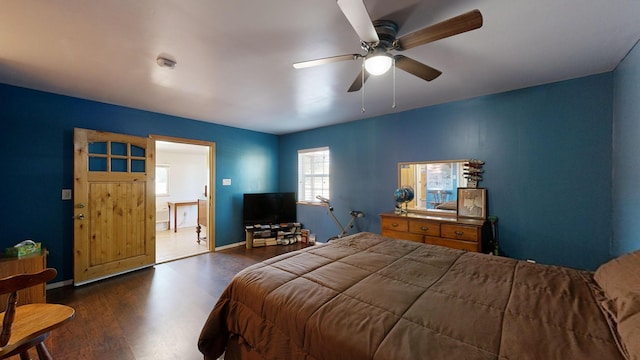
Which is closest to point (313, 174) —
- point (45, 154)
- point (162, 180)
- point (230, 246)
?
point (230, 246)

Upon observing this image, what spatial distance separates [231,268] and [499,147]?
405 centimetres

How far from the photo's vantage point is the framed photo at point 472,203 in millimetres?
3078

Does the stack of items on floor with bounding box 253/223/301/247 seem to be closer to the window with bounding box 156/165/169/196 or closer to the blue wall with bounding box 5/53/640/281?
the blue wall with bounding box 5/53/640/281

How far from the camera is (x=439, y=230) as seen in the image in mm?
3023

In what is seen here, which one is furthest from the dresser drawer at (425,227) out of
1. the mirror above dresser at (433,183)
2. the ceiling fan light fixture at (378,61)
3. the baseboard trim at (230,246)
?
the baseboard trim at (230,246)

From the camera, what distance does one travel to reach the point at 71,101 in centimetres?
315

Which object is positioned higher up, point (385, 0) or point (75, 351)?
point (385, 0)

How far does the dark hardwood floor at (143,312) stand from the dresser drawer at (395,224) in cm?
227

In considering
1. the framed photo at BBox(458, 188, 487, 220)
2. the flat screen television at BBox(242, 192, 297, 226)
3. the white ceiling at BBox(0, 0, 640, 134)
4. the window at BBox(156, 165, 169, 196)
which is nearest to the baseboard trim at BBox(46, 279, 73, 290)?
the white ceiling at BBox(0, 0, 640, 134)

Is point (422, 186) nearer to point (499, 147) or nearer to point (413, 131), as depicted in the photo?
point (413, 131)

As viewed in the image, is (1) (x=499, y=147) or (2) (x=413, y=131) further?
(2) (x=413, y=131)

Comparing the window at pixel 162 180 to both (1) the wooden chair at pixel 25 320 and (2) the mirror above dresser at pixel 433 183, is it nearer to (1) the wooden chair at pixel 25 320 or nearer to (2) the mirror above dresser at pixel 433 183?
(1) the wooden chair at pixel 25 320

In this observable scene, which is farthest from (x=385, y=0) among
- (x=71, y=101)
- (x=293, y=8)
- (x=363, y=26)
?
(x=71, y=101)

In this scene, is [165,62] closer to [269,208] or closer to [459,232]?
[269,208]
